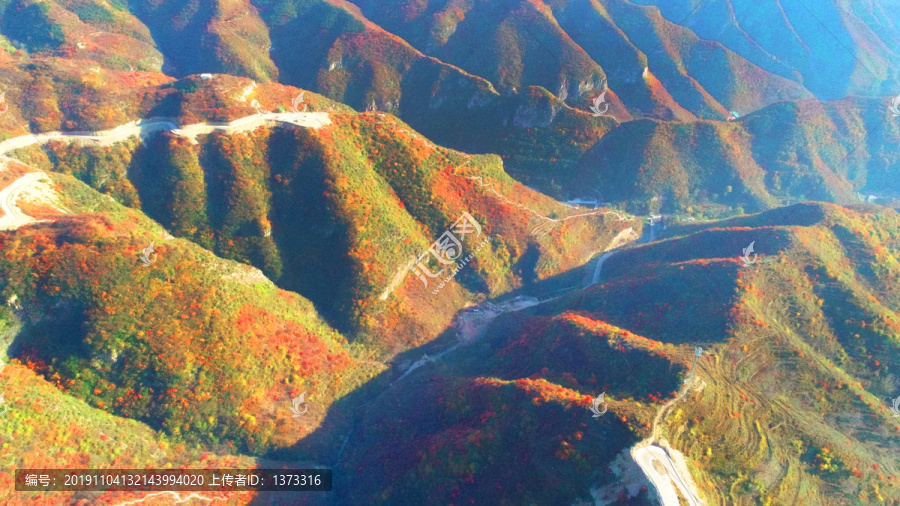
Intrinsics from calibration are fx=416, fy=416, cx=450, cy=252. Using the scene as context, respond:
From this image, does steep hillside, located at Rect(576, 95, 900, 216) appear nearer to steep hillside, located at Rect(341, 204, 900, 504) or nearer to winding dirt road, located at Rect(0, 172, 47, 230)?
steep hillside, located at Rect(341, 204, 900, 504)

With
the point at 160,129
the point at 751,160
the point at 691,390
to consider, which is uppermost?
the point at 751,160

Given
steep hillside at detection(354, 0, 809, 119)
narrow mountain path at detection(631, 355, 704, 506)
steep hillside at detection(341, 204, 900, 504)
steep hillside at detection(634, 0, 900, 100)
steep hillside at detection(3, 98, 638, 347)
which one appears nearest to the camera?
narrow mountain path at detection(631, 355, 704, 506)

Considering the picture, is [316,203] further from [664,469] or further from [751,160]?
[751,160]

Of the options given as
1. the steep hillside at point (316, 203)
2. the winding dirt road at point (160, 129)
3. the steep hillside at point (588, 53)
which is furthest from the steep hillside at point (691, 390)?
the steep hillside at point (588, 53)

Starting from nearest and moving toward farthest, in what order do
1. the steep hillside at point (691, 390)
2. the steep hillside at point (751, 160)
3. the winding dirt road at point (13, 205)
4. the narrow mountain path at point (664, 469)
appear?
the narrow mountain path at point (664, 469), the steep hillside at point (691, 390), the winding dirt road at point (13, 205), the steep hillside at point (751, 160)

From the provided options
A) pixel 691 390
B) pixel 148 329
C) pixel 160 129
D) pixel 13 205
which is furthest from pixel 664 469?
pixel 160 129

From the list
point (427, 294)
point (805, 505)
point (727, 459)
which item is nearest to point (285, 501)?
point (427, 294)

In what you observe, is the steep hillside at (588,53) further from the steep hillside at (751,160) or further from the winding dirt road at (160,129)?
the winding dirt road at (160,129)

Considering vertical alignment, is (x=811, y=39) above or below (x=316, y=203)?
above

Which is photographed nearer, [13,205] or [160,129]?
[13,205]

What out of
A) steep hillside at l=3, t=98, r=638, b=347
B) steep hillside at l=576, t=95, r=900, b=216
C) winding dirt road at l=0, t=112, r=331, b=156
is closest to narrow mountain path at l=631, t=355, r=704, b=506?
steep hillside at l=3, t=98, r=638, b=347

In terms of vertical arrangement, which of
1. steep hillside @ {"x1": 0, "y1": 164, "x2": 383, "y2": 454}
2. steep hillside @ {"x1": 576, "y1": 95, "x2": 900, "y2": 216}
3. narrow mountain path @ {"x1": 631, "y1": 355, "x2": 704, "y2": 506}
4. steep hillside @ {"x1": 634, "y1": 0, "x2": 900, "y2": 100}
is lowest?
steep hillside @ {"x1": 0, "y1": 164, "x2": 383, "y2": 454}
